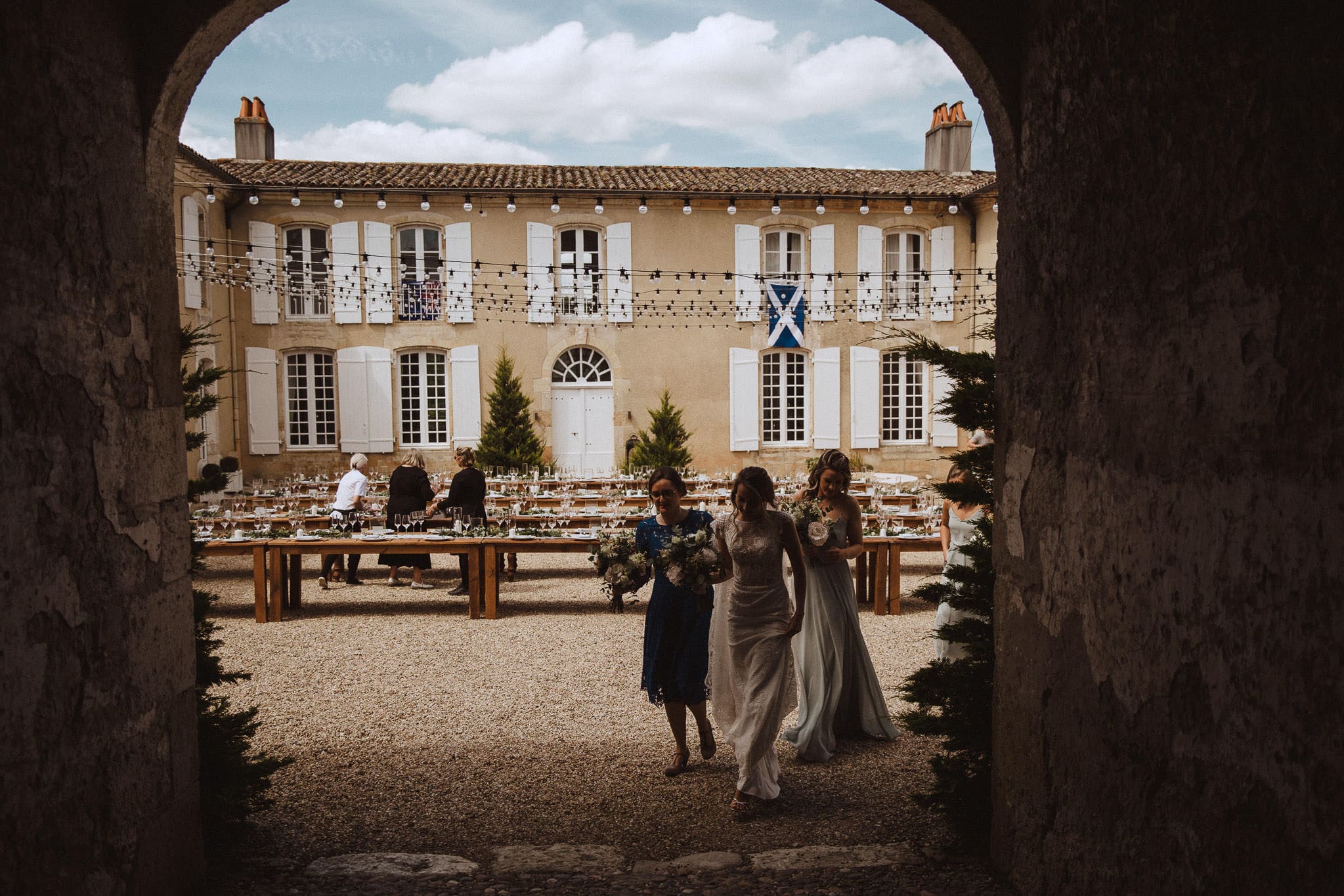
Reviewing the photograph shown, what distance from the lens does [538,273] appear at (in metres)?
18.1

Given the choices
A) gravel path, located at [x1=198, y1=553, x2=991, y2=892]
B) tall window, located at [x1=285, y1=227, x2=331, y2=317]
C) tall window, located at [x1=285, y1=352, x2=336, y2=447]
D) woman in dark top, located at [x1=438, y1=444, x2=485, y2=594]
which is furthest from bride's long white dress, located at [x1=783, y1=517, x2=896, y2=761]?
tall window, located at [x1=285, y1=227, x2=331, y2=317]

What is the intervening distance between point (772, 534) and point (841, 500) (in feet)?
3.45

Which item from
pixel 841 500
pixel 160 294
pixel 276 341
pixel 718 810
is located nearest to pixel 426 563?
pixel 841 500

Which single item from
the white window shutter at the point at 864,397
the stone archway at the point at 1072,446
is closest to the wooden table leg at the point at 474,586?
the stone archway at the point at 1072,446

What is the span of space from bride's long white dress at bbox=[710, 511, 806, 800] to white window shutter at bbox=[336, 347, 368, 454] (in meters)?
14.6

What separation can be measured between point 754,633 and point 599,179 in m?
15.5

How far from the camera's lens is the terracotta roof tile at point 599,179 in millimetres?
17672

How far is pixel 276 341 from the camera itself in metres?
17.8

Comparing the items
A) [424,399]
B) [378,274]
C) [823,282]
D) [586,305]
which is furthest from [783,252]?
[378,274]

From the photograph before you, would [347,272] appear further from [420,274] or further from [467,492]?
[467,492]

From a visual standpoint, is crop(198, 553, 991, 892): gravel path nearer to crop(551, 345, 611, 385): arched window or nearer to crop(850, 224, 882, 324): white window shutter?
crop(551, 345, 611, 385): arched window

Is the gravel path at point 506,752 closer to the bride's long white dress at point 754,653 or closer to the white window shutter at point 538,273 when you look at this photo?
the bride's long white dress at point 754,653

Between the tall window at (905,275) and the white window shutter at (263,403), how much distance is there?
37.6 feet

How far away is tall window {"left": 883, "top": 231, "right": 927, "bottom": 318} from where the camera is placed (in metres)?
18.8
